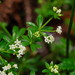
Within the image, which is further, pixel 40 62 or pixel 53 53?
pixel 53 53

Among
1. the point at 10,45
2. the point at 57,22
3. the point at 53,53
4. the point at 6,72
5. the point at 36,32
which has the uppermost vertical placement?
the point at 57,22

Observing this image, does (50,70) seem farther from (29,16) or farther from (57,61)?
(29,16)

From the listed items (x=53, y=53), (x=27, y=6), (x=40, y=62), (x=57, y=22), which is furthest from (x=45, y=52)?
(x=27, y=6)

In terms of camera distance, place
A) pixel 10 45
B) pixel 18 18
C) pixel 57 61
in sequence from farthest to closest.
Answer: pixel 18 18 → pixel 57 61 → pixel 10 45

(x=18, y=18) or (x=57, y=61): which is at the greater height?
(x=18, y=18)

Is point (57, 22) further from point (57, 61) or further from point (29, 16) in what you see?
point (57, 61)

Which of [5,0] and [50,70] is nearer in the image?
[50,70]

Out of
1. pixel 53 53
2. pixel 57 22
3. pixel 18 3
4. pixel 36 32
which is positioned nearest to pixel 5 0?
pixel 18 3

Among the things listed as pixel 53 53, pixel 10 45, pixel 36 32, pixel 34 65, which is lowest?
pixel 10 45

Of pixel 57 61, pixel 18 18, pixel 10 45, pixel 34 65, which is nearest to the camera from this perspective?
pixel 10 45
